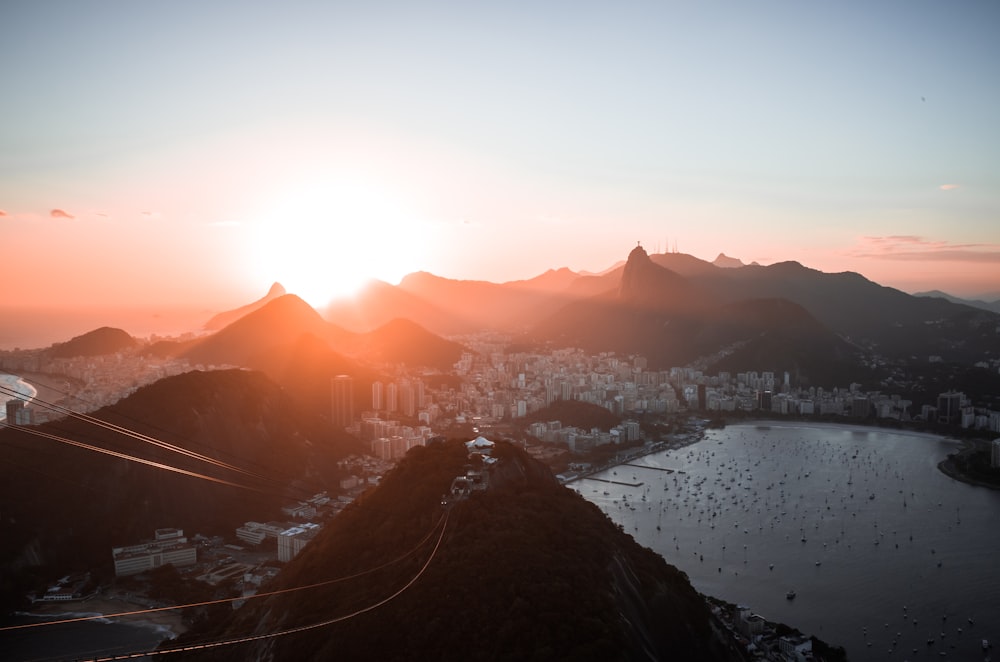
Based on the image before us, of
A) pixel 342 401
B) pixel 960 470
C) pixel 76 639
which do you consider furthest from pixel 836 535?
pixel 342 401

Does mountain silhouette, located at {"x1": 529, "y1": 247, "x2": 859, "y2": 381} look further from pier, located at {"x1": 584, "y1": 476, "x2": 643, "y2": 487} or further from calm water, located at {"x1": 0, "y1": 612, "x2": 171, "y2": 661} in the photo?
calm water, located at {"x1": 0, "y1": 612, "x2": 171, "y2": 661}

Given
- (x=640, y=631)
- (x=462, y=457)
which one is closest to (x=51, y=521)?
(x=462, y=457)

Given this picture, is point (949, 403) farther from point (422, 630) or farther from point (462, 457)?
point (422, 630)

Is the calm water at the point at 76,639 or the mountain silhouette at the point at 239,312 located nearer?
the calm water at the point at 76,639

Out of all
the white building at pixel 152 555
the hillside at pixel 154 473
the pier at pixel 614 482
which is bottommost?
the pier at pixel 614 482

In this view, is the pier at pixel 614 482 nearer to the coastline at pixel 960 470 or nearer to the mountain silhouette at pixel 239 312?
the coastline at pixel 960 470

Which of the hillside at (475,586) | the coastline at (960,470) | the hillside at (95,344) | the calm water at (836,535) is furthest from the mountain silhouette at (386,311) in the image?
the hillside at (475,586)

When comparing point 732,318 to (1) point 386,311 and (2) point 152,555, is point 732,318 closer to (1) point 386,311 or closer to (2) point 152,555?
(1) point 386,311
